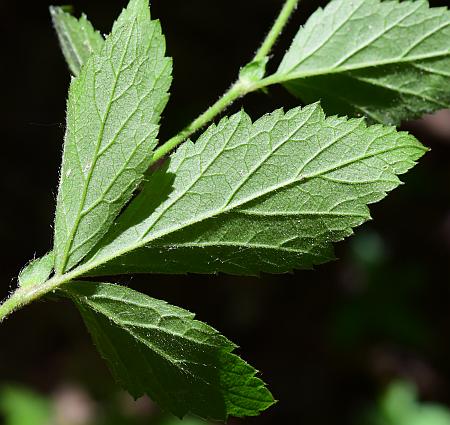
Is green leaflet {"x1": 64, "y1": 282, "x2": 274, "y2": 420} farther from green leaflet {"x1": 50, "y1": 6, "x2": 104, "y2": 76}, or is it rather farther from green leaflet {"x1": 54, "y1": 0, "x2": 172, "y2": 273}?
green leaflet {"x1": 50, "y1": 6, "x2": 104, "y2": 76}

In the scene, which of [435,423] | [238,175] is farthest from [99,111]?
[435,423]

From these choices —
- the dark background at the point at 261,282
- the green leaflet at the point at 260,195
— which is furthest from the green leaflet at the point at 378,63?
the dark background at the point at 261,282

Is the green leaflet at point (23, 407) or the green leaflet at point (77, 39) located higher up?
the green leaflet at point (77, 39)

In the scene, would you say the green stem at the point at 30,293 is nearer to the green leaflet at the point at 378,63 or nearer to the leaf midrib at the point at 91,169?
the leaf midrib at the point at 91,169

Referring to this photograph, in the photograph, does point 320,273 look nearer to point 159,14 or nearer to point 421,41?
point 159,14

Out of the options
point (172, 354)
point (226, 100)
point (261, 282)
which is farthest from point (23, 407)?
point (226, 100)

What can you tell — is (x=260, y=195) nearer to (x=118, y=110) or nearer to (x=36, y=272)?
(x=118, y=110)
